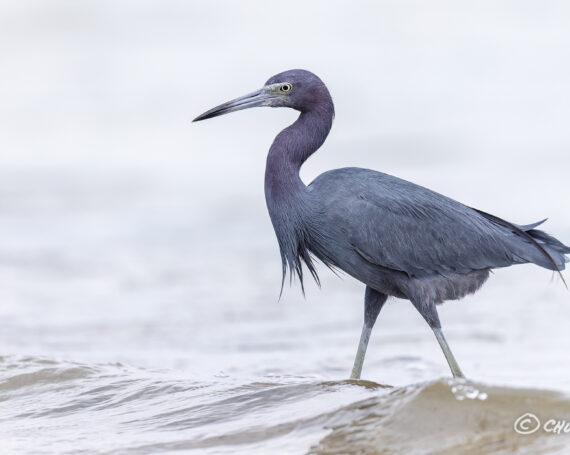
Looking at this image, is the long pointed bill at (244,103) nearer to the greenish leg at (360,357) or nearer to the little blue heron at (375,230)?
the little blue heron at (375,230)

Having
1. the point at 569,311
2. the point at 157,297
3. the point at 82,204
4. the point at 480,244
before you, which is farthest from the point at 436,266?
the point at 82,204

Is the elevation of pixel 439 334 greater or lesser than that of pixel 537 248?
lesser

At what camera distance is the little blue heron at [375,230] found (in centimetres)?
723

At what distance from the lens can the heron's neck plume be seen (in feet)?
24.1

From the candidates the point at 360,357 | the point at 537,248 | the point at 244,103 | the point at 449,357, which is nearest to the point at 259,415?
the point at 360,357

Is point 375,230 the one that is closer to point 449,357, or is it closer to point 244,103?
point 449,357

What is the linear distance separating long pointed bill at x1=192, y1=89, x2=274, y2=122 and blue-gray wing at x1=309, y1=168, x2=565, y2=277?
27.0 inches

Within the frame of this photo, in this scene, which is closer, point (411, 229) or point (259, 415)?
point (259, 415)

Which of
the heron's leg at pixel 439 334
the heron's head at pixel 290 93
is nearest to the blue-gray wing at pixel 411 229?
the heron's leg at pixel 439 334

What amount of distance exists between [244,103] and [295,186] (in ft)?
2.36

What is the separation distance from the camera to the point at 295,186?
7.38m

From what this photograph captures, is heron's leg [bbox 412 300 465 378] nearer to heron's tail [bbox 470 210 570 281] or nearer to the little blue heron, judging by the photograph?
the little blue heron

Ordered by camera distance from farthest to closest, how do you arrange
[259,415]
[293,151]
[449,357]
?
[293,151]
[449,357]
[259,415]

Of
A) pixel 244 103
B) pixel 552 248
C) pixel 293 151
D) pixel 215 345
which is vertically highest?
pixel 244 103
